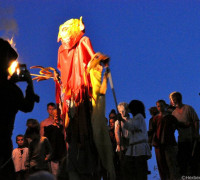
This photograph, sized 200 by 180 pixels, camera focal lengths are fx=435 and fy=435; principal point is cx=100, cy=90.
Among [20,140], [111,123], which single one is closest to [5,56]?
[20,140]

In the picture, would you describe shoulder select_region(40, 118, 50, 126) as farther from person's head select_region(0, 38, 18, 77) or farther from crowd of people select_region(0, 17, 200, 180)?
person's head select_region(0, 38, 18, 77)

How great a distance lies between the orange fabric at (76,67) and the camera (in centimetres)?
716

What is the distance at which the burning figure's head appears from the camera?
7.48 m

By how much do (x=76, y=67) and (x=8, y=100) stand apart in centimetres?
353

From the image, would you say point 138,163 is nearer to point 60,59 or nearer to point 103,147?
point 103,147

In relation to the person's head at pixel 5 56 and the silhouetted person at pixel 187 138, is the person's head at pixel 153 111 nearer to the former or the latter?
the silhouetted person at pixel 187 138

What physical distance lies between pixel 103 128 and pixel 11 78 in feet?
10.2

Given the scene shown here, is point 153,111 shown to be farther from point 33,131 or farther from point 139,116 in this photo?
point 33,131

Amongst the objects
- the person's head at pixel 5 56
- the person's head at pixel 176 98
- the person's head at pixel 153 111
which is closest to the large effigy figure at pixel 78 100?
the person's head at pixel 176 98

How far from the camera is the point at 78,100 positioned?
279 inches

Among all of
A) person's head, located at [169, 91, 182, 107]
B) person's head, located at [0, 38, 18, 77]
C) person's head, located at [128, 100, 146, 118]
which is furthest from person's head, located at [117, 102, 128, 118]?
person's head, located at [0, 38, 18, 77]

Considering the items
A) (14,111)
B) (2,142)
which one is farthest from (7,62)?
(2,142)

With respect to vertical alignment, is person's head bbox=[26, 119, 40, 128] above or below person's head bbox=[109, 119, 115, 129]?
below

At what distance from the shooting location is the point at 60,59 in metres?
7.64
